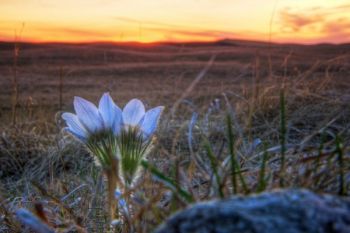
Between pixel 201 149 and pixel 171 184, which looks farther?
pixel 201 149

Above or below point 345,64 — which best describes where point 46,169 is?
below

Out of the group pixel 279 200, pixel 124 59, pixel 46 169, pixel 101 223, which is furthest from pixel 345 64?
pixel 124 59

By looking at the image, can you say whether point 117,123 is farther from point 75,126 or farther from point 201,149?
point 201,149

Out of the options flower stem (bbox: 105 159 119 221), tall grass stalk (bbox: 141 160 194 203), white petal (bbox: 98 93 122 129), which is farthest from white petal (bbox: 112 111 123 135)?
tall grass stalk (bbox: 141 160 194 203)

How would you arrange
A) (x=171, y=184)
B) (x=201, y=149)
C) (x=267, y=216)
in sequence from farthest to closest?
(x=201, y=149) < (x=171, y=184) < (x=267, y=216)

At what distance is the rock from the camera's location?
707 millimetres

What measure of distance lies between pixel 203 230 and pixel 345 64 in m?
4.03

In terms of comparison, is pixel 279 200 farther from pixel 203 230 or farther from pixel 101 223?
pixel 101 223

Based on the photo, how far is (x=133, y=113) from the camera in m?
1.50

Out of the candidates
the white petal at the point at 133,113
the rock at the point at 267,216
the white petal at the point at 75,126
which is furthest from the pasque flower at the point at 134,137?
the rock at the point at 267,216

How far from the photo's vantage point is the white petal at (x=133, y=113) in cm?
148

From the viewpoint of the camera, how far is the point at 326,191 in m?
1.07

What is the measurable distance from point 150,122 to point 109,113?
131mm

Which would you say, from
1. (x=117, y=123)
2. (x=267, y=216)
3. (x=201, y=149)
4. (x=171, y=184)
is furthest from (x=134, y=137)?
(x=201, y=149)
